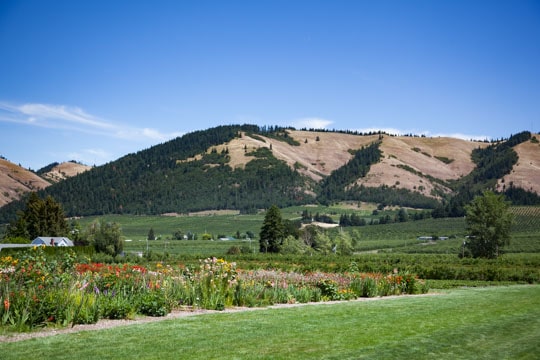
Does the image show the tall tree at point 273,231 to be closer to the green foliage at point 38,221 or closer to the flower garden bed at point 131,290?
the green foliage at point 38,221

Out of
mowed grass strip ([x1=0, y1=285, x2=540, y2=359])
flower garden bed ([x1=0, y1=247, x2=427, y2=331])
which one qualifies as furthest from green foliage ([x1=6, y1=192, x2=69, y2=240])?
mowed grass strip ([x1=0, y1=285, x2=540, y2=359])

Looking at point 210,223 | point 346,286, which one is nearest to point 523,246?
point 346,286

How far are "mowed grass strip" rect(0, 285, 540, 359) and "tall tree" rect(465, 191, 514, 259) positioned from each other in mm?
57263

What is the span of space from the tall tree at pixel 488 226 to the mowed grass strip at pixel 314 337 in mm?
57263

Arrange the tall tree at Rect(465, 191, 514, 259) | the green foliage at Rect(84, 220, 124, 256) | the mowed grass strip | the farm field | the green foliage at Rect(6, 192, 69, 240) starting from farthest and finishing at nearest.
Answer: the farm field < the green foliage at Rect(6, 192, 69, 240) < the tall tree at Rect(465, 191, 514, 259) < the green foliage at Rect(84, 220, 124, 256) < the mowed grass strip

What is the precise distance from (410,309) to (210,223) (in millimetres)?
160287

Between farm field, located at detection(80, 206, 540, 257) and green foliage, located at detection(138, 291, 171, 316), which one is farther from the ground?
green foliage, located at detection(138, 291, 171, 316)

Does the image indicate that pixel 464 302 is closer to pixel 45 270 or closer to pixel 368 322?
pixel 368 322

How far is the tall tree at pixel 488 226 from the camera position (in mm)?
66688

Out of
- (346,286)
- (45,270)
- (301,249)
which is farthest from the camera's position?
(301,249)

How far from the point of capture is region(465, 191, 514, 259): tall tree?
66688mm

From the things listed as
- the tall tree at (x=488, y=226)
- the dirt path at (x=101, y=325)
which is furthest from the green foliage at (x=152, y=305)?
the tall tree at (x=488, y=226)

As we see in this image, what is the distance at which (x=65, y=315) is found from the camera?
37.4 ft

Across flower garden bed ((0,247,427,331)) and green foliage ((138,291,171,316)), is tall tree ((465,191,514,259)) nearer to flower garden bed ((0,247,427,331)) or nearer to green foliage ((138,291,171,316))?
flower garden bed ((0,247,427,331))
